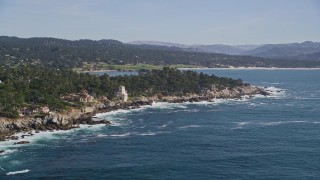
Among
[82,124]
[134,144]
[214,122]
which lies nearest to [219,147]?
[134,144]

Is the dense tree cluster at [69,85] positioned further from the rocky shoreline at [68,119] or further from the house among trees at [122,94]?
the rocky shoreline at [68,119]

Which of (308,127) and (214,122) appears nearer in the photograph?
(308,127)

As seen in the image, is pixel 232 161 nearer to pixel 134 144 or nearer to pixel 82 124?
pixel 134 144

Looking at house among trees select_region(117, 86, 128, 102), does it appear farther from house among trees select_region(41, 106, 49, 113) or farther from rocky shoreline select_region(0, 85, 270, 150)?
house among trees select_region(41, 106, 49, 113)

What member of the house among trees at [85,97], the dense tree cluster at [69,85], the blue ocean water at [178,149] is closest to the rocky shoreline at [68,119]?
the house among trees at [85,97]

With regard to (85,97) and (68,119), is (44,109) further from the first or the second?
(85,97)

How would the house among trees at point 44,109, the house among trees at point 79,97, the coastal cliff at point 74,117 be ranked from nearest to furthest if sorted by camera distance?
the coastal cliff at point 74,117, the house among trees at point 44,109, the house among trees at point 79,97

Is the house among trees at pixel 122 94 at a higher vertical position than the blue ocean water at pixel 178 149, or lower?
higher

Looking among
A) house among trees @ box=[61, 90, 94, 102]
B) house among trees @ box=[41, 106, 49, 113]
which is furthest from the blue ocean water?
house among trees @ box=[41, 106, 49, 113]
